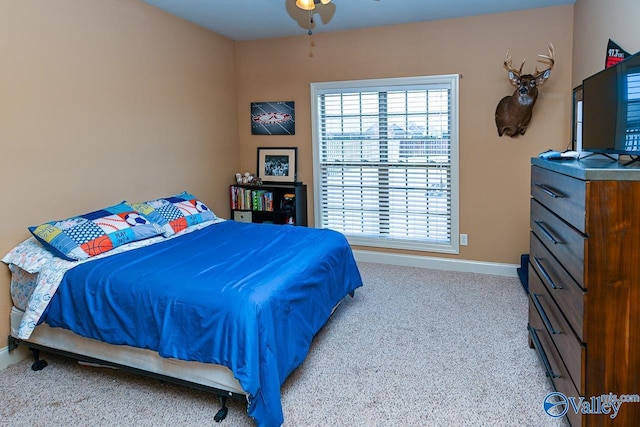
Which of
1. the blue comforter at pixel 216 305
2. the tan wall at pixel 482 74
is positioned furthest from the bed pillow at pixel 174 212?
the tan wall at pixel 482 74

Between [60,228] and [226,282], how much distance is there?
1271mm

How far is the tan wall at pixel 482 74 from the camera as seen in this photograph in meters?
4.02

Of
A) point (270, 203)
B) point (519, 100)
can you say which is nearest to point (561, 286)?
point (519, 100)

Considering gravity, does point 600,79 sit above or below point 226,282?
above

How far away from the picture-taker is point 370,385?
8.11 ft

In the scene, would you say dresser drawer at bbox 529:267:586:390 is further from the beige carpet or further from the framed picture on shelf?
the framed picture on shelf

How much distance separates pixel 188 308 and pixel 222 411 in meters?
0.55

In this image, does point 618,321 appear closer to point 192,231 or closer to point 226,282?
point 226,282

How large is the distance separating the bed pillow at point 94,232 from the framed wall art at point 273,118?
2167 mm

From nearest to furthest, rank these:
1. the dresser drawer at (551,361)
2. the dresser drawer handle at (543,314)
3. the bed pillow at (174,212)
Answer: the dresser drawer at (551,361) < the dresser drawer handle at (543,314) < the bed pillow at (174,212)

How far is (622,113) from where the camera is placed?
1.88m

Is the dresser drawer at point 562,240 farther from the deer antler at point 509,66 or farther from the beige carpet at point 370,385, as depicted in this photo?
the deer antler at point 509,66

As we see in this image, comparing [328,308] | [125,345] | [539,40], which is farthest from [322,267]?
[539,40]

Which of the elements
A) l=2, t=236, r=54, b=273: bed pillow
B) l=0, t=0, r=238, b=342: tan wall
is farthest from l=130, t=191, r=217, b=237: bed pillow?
l=2, t=236, r=54, b=273: bed pillow
